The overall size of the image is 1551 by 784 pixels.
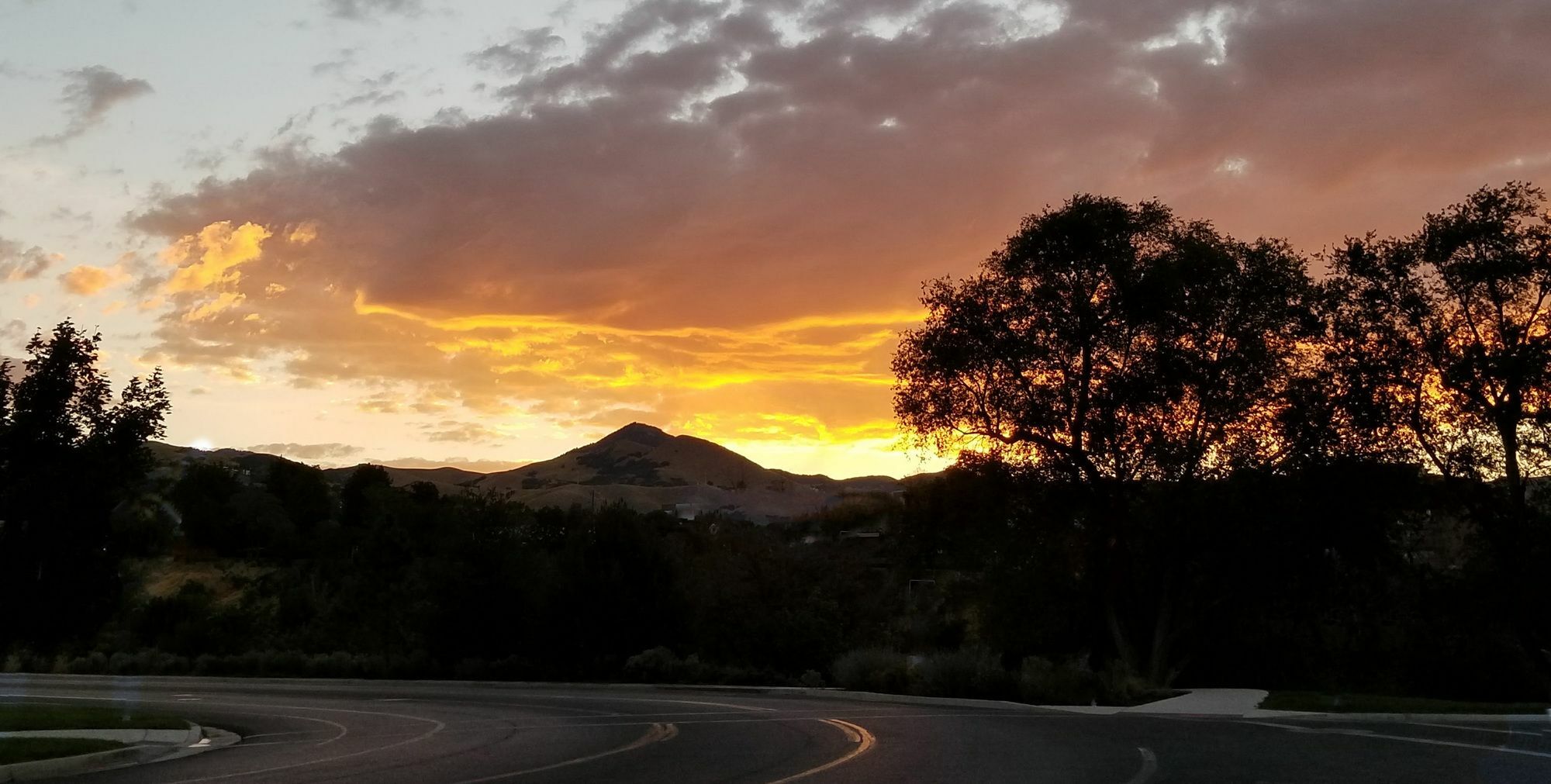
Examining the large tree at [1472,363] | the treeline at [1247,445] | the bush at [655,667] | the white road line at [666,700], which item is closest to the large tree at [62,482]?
the white road line at [666,700]

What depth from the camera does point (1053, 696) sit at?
91.0 ft

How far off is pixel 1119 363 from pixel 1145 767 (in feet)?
71.6

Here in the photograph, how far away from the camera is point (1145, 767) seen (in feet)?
46.8

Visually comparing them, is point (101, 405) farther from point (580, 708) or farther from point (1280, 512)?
point (1280, 512)

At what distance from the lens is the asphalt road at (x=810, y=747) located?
1373 centimetres

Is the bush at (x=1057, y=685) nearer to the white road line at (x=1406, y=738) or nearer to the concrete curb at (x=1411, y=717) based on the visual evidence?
the concrete curb at (x=1411, y=717)

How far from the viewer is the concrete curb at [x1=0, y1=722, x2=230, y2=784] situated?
49.4ft

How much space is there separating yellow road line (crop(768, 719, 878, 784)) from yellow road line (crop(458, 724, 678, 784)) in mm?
2675

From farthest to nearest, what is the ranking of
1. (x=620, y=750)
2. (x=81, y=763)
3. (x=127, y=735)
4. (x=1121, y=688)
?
(x=1121, y=688) < (x=127, y=735) < (x=620, y=750) < (x=81, y=763)

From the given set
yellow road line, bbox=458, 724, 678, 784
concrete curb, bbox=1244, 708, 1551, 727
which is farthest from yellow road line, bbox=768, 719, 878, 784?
concrete curb, bbox=1244, 708, 1551, 727

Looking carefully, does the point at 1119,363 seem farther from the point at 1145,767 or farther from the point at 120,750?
the point at 120,750

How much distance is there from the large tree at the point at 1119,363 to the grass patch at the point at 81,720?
2123 cm

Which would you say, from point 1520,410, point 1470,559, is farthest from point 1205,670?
point 1520,410

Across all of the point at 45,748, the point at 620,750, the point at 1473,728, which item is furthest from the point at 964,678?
the point at 45,748
